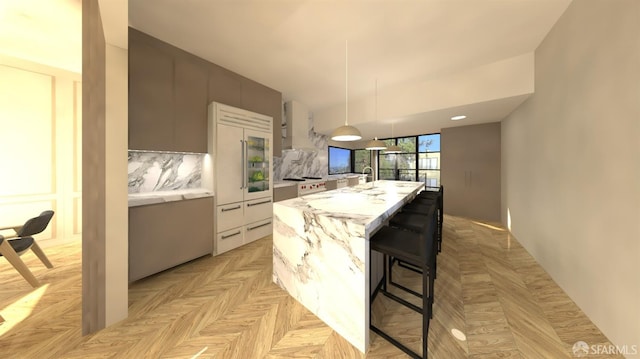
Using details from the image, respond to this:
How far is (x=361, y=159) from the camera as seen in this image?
7.14m

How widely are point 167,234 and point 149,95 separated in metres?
1.54

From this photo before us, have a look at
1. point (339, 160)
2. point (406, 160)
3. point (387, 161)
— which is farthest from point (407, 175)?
point (339, 160)

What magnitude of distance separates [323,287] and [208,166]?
222 cm

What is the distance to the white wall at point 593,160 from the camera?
51.8 inches

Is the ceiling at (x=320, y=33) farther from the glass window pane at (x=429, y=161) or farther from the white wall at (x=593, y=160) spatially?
the glass window pane at (x=429, y=161)

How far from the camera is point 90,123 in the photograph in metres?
1.49

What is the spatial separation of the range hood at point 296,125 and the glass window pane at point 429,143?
11.1 feet

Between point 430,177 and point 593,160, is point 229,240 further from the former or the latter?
point 430,177

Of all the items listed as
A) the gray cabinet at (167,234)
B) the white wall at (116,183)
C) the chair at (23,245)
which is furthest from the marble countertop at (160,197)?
the chair at (23,245)

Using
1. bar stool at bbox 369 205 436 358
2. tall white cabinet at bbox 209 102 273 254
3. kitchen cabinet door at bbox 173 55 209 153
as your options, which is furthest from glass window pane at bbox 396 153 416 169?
kitchen cabinet door at bbox 173 55 209 153

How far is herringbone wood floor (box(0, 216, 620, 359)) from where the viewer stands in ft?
4.53

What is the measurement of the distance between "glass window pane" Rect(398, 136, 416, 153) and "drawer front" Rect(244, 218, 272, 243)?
4.41 metres

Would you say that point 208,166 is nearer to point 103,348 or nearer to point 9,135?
point 103,348

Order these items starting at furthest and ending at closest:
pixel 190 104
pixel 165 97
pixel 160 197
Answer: pixel 190 104 < pixel 165 97 < pixel 160 197
